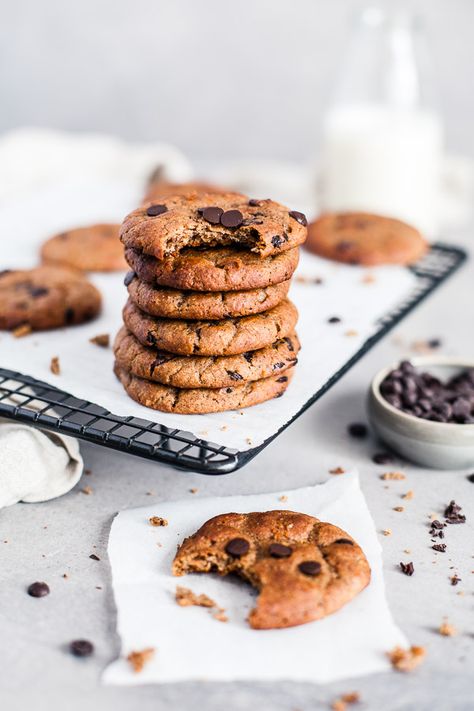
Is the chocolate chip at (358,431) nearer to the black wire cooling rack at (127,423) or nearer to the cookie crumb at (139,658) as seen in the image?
the black wire cooling rack at (127,423)

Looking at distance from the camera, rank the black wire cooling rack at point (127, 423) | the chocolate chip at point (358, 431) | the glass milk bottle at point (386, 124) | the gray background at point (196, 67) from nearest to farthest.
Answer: the black wire cooling rack at point (127, 423) → the chocolate chip at point (358, 431) → the glass milk bottle at point (386, 124) → the gray background at point (196, 67)

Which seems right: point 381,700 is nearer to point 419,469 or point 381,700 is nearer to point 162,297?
point 419,469

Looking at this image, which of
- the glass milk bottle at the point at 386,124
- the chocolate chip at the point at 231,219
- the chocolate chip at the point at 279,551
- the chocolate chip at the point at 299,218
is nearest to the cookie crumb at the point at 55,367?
the chocolate chip at the point at 231,219

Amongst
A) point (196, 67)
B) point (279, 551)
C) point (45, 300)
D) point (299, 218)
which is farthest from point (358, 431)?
point (196, 67)

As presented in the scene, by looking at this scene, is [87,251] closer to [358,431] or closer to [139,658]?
[358,431]

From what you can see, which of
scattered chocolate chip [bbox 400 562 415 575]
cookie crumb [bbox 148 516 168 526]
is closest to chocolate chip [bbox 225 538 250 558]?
cookie crumb [bbox 148 516 168 526]
